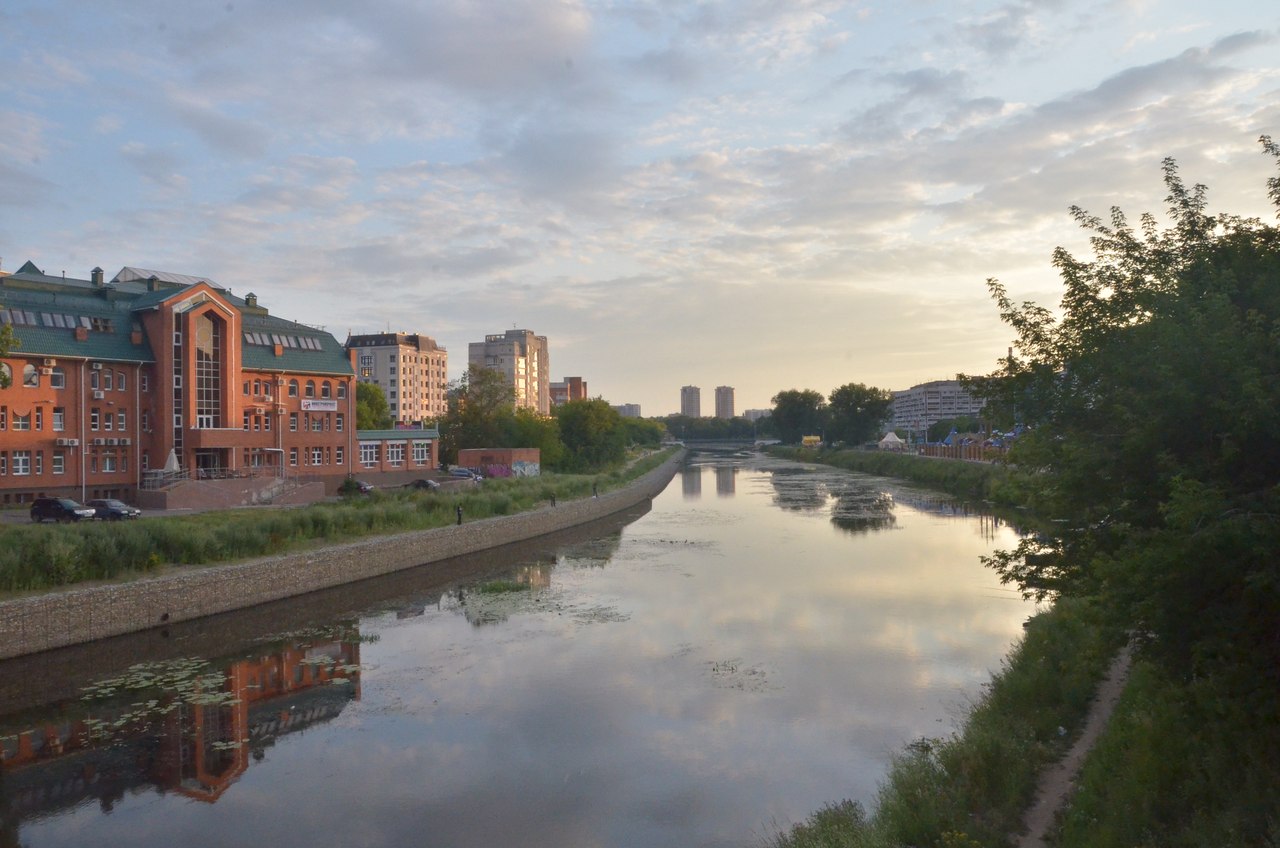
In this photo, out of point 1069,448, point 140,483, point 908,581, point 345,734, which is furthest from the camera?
point 140,483

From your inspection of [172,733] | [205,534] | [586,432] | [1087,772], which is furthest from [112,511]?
[586,432]

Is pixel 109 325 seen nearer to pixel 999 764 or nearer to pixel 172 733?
pixel 172 733

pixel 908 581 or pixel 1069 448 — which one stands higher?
pixel 1069 448

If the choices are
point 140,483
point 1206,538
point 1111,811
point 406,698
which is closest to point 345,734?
point 406,698

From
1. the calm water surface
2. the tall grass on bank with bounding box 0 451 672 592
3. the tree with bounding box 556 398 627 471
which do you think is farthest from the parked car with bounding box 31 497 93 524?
the tree with bounding box 556 398 627 471

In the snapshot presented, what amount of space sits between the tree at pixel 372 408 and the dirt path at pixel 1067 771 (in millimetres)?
71374

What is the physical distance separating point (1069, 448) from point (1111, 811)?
378cm

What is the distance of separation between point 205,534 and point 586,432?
2294 inches

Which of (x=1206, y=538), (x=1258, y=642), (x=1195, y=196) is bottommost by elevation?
(x=1258, y=642)

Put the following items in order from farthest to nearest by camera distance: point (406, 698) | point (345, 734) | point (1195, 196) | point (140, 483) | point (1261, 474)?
point (140, 483) < point (406, 698) < point (345, 734) < point (1195, 196) < point (1261, 474)

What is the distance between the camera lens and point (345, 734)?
599 inches

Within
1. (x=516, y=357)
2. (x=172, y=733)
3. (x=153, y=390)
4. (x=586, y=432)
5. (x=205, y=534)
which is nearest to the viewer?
(x=172, y=733)

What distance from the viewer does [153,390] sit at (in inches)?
1687

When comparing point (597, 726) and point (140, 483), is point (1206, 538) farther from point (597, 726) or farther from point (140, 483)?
point (140, 483)
